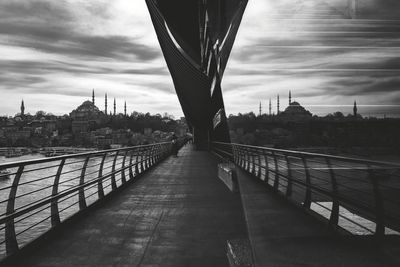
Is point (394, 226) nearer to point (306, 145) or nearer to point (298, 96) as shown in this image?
point (306, 145)

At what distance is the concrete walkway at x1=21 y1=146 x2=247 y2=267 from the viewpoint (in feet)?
→ 10.6

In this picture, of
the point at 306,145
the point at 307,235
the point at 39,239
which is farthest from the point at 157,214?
the point at 306,145

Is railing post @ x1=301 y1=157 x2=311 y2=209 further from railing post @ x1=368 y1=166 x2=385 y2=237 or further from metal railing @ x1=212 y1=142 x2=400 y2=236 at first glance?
railing post @ x1=368 y1=166 x2=385 y2=237

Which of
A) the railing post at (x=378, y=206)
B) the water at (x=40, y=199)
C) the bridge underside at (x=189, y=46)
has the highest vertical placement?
the bridge underside at (x=189, y=46)

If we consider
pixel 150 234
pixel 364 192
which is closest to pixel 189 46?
pixel 150 234

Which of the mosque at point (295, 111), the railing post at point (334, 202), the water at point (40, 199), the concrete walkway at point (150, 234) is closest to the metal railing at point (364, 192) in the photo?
the railing post at point (334, 202)

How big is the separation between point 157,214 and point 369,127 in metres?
4.06

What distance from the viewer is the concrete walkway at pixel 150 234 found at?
3234 millimetres

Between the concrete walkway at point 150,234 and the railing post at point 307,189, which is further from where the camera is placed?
the railing post at point 307,189

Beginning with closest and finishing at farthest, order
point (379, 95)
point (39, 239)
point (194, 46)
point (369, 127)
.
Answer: point (379, 95), point (369, 127), point (39, 239), point (194, 46)

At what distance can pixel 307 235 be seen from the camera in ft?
12.9

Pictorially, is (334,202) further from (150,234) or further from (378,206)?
(150,234)

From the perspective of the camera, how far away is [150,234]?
13.5ft

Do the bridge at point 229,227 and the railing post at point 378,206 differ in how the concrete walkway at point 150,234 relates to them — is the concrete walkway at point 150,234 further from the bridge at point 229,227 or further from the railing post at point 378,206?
the railing post at point 378,206
